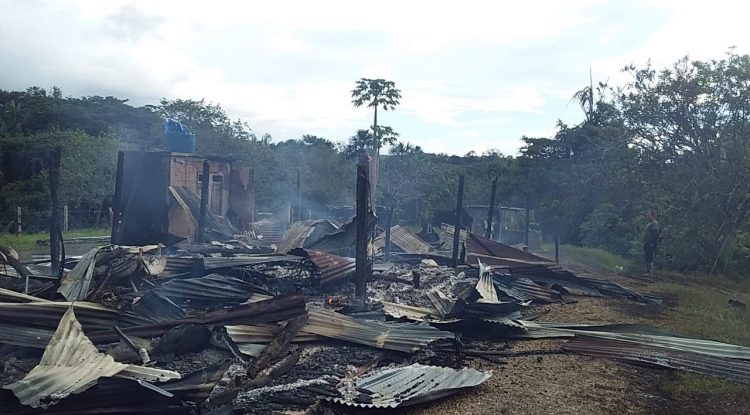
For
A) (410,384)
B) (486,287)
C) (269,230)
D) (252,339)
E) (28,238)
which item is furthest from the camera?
(269,230)

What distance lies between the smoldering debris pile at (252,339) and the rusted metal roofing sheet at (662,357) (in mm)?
25

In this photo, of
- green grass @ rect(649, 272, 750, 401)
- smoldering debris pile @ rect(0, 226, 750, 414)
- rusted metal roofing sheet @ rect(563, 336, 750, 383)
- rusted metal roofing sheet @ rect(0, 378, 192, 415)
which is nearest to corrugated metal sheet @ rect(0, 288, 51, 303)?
smoldering debris pile @ rect(0, 226, 750, 414)

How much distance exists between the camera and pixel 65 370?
14.5 ft

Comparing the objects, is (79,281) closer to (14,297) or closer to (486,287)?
(14,297)

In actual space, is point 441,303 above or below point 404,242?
below

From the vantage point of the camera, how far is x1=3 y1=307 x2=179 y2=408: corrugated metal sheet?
3.94 m

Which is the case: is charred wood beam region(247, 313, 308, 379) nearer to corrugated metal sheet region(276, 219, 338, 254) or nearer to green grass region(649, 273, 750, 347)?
corrugated metal sheet region(276, 219, 338, 254)

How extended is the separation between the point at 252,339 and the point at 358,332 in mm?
1324

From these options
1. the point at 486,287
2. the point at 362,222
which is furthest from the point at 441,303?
the point at 362,222

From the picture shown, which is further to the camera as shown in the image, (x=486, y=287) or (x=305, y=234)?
(x=305, y=234)

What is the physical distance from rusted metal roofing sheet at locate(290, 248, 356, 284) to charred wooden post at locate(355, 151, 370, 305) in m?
1.18

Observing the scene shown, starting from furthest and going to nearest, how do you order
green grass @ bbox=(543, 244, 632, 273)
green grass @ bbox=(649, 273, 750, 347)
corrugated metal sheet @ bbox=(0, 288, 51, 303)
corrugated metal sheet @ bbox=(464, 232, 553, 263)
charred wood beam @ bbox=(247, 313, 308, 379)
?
green grass @ bbox=(543, 244, 632, 273) < corrugated metal sheet @ bbox=(464, 232, 553, 263) < green grass @ bbox=(649, 273, 750, 347) < corrugated metal sheet @ bbox=(0, 288, 51, 303) < charred wood beam @ bbox=(247, 313, 308, 379)

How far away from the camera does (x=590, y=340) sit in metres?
7.69

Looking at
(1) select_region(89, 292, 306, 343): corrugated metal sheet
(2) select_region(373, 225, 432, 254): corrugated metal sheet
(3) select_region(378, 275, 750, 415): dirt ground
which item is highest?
(2) select_region(373, 225, 432, 254): corrugated metal sheet
